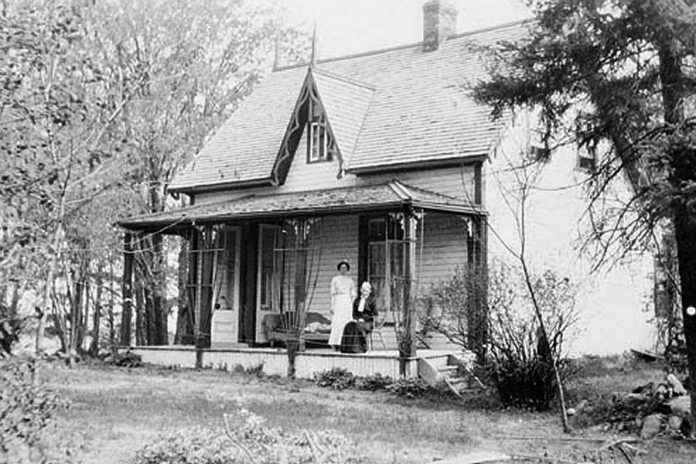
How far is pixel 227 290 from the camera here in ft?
74.1

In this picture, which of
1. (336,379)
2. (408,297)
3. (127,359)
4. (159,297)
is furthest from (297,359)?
(159,297)

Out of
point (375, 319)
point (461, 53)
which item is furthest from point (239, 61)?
point (375, 319)

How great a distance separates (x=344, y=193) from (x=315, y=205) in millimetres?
1193

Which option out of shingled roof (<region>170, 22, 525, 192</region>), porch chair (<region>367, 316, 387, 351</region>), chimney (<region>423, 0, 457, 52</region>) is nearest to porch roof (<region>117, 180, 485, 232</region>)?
shingled roof (<region>170, 22, 525, 192</region>)

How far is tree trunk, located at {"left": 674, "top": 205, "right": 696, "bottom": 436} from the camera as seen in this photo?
1055 cm

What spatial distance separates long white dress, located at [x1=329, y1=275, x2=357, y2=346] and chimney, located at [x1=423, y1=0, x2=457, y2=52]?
27.6 ft

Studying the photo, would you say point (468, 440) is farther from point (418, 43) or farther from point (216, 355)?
point (418, 43)

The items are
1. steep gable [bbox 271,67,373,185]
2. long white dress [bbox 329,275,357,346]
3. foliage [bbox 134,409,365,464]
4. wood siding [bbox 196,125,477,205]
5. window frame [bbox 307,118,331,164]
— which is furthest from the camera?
window frame [bbox 307,118,331,164]

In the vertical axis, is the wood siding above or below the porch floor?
above

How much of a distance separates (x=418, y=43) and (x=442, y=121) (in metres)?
4.97

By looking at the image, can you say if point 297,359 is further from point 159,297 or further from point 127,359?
point 159,297

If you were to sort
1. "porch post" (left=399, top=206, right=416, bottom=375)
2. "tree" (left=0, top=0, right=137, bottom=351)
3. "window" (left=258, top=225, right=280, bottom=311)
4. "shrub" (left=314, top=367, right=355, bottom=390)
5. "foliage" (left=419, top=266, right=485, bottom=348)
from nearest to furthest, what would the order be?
"tree" (left=0, top=0, right=137, bottom=351), "foliage" (left=419, top=266, right=485, bottom=348), "porch post" (left=399, top=206, right=416, bottom=375), "shrub" (left=314, top=367, right=355, bottom=390), "window" (left=258, top=225, right=280, bottom=311)

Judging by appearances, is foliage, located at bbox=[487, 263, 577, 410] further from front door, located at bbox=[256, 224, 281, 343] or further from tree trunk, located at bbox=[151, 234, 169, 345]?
tree trunk, located at bbox=[151, 234, 169, 345]

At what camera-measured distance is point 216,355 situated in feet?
63.0
